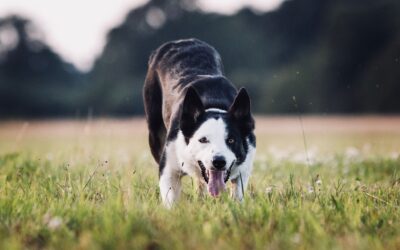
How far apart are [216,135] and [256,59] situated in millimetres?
35782

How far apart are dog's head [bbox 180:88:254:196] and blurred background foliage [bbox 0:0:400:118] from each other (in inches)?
872

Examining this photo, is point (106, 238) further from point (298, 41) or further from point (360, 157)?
point (298, 41)

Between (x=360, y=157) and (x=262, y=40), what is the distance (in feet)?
111

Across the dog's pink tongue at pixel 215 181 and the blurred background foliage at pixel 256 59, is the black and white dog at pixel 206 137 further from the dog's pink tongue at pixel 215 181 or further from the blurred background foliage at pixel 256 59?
the blurred background foliage at pixel 256 59

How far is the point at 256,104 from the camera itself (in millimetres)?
37031

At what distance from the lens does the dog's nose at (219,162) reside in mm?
4863

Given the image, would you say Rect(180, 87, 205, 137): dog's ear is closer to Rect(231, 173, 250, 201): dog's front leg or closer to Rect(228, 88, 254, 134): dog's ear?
Rect(228, 88, 254, 134): dog's ear

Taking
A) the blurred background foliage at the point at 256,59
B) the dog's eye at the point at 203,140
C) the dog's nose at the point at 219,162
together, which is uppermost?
the blurred background foliage at the point at 256,59

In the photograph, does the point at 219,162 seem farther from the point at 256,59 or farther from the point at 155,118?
the point at 256,59

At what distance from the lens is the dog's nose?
4863mm

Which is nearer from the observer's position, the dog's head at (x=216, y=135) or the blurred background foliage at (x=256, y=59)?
the dog's head at (x=216, y=135)

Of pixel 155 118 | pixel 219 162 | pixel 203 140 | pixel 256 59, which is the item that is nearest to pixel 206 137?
pixel 203 140

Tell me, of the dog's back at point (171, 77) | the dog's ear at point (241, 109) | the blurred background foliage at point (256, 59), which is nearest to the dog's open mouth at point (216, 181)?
the dog's ear at point (241, 109)

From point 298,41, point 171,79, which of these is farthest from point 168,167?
point 298,41
